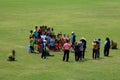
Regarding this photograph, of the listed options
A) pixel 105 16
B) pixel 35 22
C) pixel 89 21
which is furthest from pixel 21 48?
pixel 105 16

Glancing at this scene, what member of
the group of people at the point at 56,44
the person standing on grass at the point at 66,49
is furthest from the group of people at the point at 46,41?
the person standing on grass at the point at 66,49

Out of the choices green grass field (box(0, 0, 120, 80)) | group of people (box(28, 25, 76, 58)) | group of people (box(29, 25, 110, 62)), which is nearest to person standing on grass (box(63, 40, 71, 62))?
group of people (box(29, 25, 110, 62))

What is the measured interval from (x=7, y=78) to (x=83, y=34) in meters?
23.0

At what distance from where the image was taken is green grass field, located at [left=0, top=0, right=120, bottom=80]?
95.1 ft

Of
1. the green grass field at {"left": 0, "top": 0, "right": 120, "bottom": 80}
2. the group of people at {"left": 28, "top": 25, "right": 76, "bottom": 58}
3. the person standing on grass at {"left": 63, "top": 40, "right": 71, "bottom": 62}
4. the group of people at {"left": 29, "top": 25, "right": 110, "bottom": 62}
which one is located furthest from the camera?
the group of people at {"left": 28, "top": 25, "right": 76, "bottom": 58}

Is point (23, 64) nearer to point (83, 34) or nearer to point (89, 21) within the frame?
point (83, 34)

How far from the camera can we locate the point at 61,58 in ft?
114

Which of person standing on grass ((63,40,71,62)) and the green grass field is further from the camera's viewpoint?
person standing on grass ((63,40,71,62))

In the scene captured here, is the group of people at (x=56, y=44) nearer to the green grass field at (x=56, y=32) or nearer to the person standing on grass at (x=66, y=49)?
the person standing on grass at (x=66, y=49)

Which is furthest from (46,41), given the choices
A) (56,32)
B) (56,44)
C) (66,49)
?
(56,32)

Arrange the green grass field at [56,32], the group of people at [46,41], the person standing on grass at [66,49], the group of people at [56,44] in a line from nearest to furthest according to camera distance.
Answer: the green grass field at [56,32], the person standing on grass at [66,49], the group of people at [56,44], the group of people at [46,41]

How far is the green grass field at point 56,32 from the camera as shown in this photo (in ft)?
95.1

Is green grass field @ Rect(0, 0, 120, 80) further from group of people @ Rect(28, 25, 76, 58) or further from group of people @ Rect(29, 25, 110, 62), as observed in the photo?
group of people @ Rect(28, 25, 76, 58)

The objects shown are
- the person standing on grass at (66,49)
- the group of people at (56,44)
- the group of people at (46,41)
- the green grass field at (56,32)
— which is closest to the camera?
the green grass field at (56,32)
